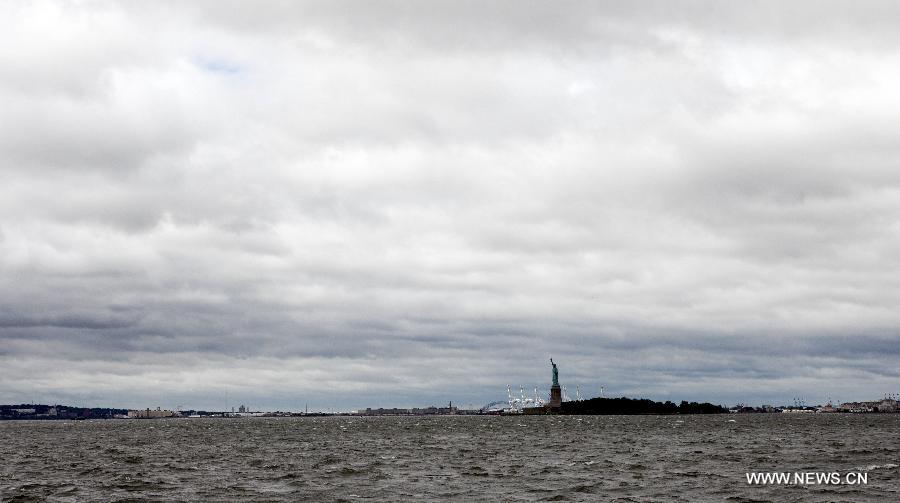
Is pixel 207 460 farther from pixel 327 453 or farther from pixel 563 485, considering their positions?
pixel 563 485

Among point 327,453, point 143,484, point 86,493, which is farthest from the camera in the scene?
point 327,453

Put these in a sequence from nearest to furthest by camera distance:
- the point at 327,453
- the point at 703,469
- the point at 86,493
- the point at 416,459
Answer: the point at 86,493 < the point at 703,469 < the point at 416,459 < the point at 327,453

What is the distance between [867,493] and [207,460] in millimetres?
68239

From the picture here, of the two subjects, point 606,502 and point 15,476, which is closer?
point 606,502

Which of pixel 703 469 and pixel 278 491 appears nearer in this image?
pixel 278 491

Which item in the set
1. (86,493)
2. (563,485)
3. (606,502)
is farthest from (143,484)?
(606,502)

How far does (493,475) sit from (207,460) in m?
40.6

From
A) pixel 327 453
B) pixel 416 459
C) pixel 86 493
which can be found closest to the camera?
pixel 86 493

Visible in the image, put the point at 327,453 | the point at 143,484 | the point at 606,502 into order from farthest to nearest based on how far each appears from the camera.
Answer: the point at 327,453 → the point at 143,484 → the point at 606,502

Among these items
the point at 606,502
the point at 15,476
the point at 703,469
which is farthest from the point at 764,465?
the point at 15,476

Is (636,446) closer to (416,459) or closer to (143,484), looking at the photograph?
(416,459)

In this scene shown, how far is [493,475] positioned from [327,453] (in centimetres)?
4127

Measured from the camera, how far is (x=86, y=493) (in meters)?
63.6

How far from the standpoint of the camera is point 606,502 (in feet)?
179
